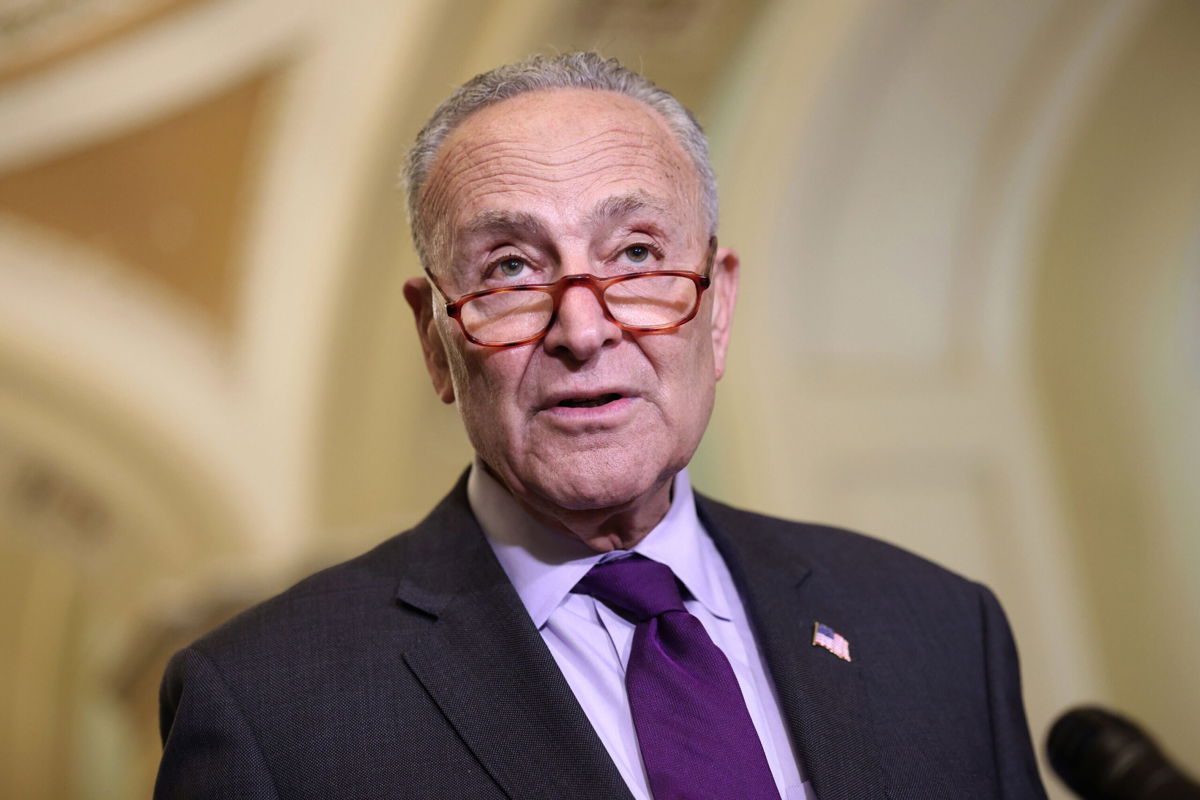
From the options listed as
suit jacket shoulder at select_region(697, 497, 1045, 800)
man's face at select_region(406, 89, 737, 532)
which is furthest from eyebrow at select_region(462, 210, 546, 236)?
suit jacket shoulder at select_region(697, 497, 1045, 800)

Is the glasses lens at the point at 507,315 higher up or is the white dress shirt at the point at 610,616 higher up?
the glasses lens at the point at 507,315

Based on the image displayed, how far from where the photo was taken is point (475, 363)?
180cm

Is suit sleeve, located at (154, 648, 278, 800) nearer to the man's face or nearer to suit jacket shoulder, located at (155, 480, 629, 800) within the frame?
suit jacket shoulder, located at (155, 480, 629, 800)

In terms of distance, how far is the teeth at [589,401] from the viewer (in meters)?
1.75

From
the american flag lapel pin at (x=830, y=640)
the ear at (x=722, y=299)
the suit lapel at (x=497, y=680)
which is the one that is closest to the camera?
the suit lapel at (x=497, y=680)

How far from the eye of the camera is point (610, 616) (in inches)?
71.8

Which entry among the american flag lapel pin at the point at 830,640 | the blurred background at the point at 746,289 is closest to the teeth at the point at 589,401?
the american flag lapel pin at the point at 830,640

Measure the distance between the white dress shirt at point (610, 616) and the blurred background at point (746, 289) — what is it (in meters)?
2.86

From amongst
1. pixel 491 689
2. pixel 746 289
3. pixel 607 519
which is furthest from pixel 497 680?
pixel 746 289

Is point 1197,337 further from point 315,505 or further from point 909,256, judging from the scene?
point 315,505

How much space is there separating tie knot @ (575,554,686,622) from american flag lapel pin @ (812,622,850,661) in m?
0.25

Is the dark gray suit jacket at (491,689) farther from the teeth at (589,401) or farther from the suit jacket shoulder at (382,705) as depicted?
the teeth at (589,401)

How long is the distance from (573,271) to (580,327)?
102 millimetres

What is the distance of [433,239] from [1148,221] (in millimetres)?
3296
